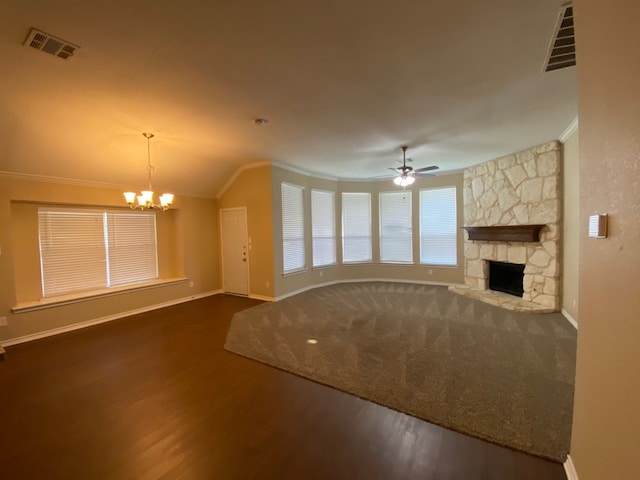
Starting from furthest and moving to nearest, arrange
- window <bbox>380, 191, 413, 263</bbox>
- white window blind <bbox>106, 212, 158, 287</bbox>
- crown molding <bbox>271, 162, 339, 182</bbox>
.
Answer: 1. window <bbox>380, 191, 413, 263</bbox>
2. crown molding <bbox>271, 162, 339, 182</bbox>
3. white window blind <bbox>106, 212, 158, 287</bbox>

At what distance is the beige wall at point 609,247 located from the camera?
3.38 feet

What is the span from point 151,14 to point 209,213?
204 inches

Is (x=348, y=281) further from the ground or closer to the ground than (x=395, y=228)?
closer to the ground

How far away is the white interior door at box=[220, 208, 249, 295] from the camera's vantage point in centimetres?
627

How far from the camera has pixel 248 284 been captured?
6.21 meters

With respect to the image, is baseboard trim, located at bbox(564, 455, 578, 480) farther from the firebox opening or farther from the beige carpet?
the firebox opening

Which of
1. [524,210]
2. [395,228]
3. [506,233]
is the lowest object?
[506,233]

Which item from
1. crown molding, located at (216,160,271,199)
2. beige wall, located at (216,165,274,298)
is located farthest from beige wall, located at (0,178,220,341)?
→ beige wall, located at (216,165,274,298)

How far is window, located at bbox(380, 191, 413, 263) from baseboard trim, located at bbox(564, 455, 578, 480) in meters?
5.68

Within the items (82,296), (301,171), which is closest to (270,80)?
(301,171)

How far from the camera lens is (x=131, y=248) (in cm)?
549

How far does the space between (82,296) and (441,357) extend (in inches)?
221

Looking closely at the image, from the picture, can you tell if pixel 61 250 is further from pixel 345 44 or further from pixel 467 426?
pixel 467 426

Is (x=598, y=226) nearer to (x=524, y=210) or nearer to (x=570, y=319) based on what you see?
(x=570, y=319)
